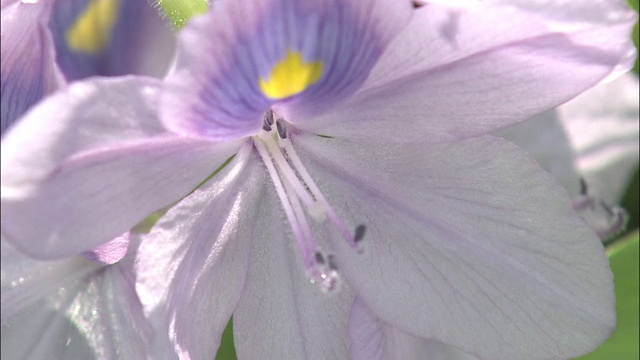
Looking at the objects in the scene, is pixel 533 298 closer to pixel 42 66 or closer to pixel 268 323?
pixel 268 323

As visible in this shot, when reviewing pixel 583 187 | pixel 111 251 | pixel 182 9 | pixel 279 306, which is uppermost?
pixel 182 9

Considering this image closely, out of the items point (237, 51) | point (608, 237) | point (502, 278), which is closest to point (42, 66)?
point (237, 51)

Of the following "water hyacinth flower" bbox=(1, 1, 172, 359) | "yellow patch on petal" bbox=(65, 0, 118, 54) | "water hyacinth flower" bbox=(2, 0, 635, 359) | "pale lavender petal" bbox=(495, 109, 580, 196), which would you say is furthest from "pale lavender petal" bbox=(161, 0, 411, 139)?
"pale lavender petal" bbox=(495, 109, 580, 196)

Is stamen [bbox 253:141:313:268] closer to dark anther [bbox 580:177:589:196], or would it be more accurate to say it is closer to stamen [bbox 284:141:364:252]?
stamen [bbox 284:141:364:252]

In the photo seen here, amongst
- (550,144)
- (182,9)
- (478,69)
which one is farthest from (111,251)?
(550,144)

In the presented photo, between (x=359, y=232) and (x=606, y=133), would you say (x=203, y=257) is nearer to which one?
(x=359, y=232)

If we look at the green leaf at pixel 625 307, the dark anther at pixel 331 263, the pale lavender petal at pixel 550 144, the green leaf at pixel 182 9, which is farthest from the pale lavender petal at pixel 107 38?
the green leaf at pixel 625 307
